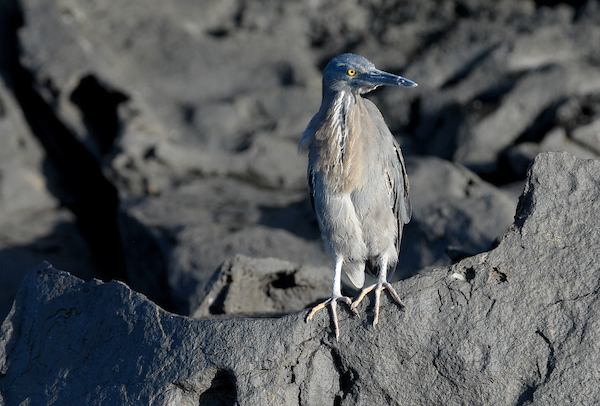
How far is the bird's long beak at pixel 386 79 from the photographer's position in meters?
3.73

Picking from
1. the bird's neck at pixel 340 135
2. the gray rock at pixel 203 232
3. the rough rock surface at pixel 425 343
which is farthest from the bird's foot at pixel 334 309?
the gray rock at pixel 203 232

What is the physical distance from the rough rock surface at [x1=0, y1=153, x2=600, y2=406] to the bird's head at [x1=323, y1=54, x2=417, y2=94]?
3.73ft

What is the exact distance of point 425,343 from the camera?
127 inches

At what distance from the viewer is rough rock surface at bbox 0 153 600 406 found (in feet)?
10.2

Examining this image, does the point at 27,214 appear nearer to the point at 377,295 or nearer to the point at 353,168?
the point at 353,168

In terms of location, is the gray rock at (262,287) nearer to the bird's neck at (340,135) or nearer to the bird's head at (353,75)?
the bird's neck at (340,135)

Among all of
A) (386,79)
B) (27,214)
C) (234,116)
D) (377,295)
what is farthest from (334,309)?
(27,214)

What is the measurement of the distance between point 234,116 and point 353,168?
4744mm

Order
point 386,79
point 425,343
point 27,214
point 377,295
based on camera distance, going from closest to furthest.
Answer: point 425,343 → point 377,295 → point 386,79 → point 27,214

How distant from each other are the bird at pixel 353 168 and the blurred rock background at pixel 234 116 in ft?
6.86

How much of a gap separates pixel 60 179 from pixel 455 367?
274 inches

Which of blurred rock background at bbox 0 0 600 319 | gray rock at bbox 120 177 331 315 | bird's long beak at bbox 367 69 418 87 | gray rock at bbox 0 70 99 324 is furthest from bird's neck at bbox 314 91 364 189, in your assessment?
gray rock at bbox 0 70 99 324

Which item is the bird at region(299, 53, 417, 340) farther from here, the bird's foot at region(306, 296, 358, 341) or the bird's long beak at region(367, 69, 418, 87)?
the bird's foot at region(306, 296, 358, 341)

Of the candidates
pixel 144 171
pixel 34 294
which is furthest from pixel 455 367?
pixel 144 171
